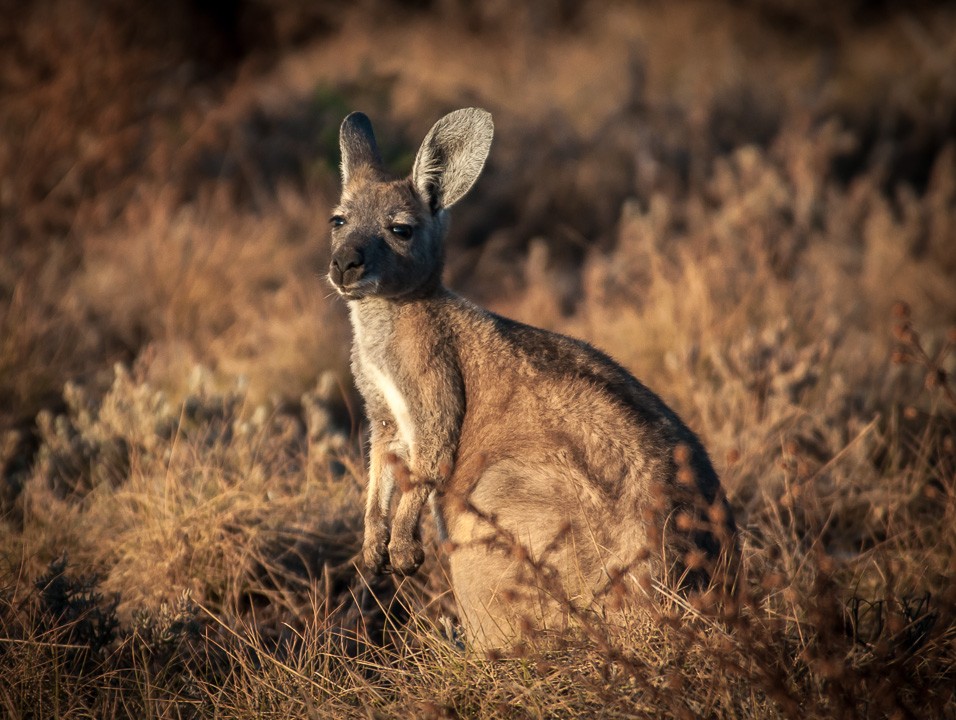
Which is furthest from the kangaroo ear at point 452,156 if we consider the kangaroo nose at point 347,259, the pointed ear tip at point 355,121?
the kangaroo nose at point 347,259

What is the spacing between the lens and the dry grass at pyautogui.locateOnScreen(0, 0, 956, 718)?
10.2 feet

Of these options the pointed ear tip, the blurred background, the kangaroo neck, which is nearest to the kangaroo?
the kangaroo neck

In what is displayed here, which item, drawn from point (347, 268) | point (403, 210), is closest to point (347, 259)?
point (347, 268)

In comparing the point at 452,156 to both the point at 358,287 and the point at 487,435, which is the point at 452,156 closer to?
the point at 358,287

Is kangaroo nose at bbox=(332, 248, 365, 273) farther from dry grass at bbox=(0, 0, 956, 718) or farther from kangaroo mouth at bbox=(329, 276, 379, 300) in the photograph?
dry grass at bbox=(0, 0, 956, 718)

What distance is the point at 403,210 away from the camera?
165 inches

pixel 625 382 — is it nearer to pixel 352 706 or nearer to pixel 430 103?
pixel 352 706

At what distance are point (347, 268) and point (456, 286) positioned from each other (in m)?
4.21

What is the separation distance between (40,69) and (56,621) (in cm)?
612

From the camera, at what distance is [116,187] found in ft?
26.8

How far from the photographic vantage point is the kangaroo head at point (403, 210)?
12.9 ft

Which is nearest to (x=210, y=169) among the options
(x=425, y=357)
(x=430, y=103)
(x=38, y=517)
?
(x=430, y=103)

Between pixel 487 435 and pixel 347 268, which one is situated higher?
pixel 347 268

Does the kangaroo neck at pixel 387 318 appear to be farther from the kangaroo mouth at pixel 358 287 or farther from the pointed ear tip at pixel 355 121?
the pointed ear tip at pixel 355 121
